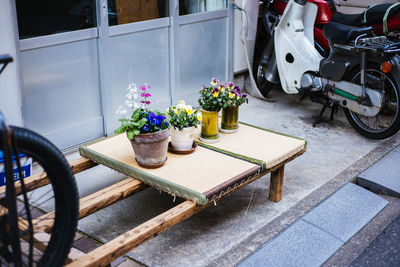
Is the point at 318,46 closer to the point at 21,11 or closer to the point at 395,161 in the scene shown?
the point at 395,161

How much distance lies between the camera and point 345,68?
15.1 feet

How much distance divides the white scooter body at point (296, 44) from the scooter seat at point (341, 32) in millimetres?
311

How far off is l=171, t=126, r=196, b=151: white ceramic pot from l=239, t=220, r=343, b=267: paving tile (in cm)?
77

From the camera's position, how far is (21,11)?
12.1ft

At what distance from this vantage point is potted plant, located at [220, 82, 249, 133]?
11.3 ft

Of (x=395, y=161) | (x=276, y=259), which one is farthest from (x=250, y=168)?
(x=395, y=161)

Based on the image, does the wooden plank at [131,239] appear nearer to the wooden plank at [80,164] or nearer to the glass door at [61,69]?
the wooden plank at [80,164]

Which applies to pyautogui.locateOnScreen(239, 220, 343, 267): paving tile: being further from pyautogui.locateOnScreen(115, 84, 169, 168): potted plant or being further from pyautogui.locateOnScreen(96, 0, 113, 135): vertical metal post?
pyautogui.locateOnScreen(96, 0, 113, 135): vertical metal post

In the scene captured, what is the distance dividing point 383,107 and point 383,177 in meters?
0.87

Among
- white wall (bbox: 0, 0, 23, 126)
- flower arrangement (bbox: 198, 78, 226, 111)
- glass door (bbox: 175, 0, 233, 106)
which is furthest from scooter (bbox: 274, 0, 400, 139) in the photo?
white wall (bbox: 0, 0, 23, 126)

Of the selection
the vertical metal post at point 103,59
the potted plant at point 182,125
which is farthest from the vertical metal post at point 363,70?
the vertical metal post at point 103,59

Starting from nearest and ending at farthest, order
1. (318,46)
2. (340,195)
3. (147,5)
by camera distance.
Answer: (340,195), (147,5), (318,46)

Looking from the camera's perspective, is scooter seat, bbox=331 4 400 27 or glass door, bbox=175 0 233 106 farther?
glass door, bbox=175 0 233 106

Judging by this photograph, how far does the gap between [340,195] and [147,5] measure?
234 centimetres
